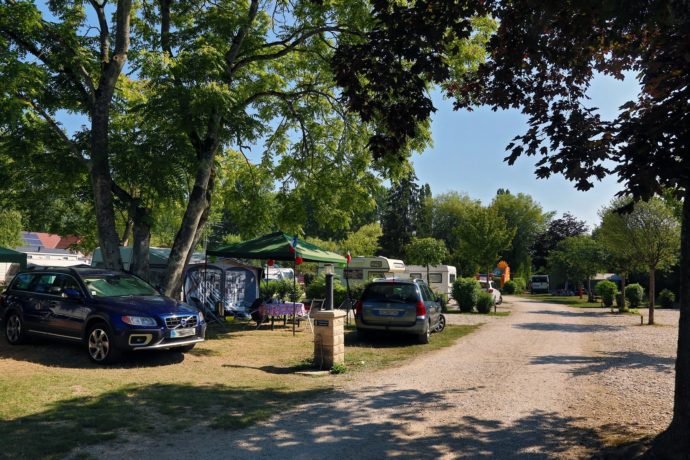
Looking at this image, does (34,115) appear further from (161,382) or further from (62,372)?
(161,382)

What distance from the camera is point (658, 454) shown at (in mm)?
4426

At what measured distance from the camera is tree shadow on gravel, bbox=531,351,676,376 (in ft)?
29.5

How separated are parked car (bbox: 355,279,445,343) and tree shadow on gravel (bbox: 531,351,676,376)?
8.68 feet

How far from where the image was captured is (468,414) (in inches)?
237

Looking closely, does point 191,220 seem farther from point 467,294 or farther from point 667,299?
point 667,299

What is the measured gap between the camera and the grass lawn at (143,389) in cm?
518

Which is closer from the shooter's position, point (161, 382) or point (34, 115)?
point (161, 382)

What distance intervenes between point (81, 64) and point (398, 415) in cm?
948

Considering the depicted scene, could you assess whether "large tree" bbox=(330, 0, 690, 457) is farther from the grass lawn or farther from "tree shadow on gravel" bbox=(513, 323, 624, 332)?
"tree shadow on gravel" bbox=(513, 323, 624, 332)

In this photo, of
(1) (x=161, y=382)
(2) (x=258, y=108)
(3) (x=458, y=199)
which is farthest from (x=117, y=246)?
(3) (x=458, y=199)

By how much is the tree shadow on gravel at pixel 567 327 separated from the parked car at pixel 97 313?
11.3 m

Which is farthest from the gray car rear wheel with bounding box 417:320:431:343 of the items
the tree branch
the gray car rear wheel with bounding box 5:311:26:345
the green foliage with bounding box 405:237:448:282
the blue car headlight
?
the green foliage with bounding box 405:237:448:282

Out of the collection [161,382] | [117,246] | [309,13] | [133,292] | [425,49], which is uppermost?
[309,13]

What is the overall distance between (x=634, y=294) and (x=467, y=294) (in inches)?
401
